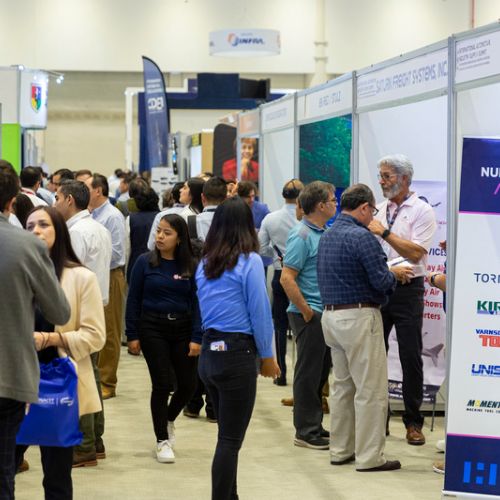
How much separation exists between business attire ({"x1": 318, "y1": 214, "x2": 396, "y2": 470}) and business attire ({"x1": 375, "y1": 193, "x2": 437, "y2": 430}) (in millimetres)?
510

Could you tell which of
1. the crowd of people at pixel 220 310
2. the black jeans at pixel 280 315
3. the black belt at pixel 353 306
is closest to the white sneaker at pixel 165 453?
the crowd of people at pixel 220 310

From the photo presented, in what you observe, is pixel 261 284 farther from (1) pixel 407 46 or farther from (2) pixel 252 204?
(1) pixel 407 46

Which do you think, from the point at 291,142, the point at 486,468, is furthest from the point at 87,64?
the point at 486,468

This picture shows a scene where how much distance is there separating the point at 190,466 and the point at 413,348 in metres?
1.30

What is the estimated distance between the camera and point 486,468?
13.3 ft

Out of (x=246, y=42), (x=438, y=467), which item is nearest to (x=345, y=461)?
(x=438, y=467)

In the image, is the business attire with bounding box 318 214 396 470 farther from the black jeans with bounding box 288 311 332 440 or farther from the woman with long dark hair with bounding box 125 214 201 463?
the woman with long dark hair with bounding box 125 214 201 463

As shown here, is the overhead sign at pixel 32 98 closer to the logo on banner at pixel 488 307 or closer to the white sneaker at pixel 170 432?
the white sneaker at pixel 170 432

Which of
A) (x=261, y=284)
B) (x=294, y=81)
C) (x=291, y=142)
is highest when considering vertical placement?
(x=294, y=81)

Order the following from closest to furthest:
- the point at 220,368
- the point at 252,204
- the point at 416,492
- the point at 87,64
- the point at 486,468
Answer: the point at 220,368 → the point at 486,468 → the point at 416,492 → the point at 252,204 → the point at 87,64

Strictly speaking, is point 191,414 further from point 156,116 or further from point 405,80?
point 156,116

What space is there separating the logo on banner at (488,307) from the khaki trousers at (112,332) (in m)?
2.94

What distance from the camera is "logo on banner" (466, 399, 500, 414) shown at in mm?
4012

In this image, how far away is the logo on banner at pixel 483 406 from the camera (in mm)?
4012
